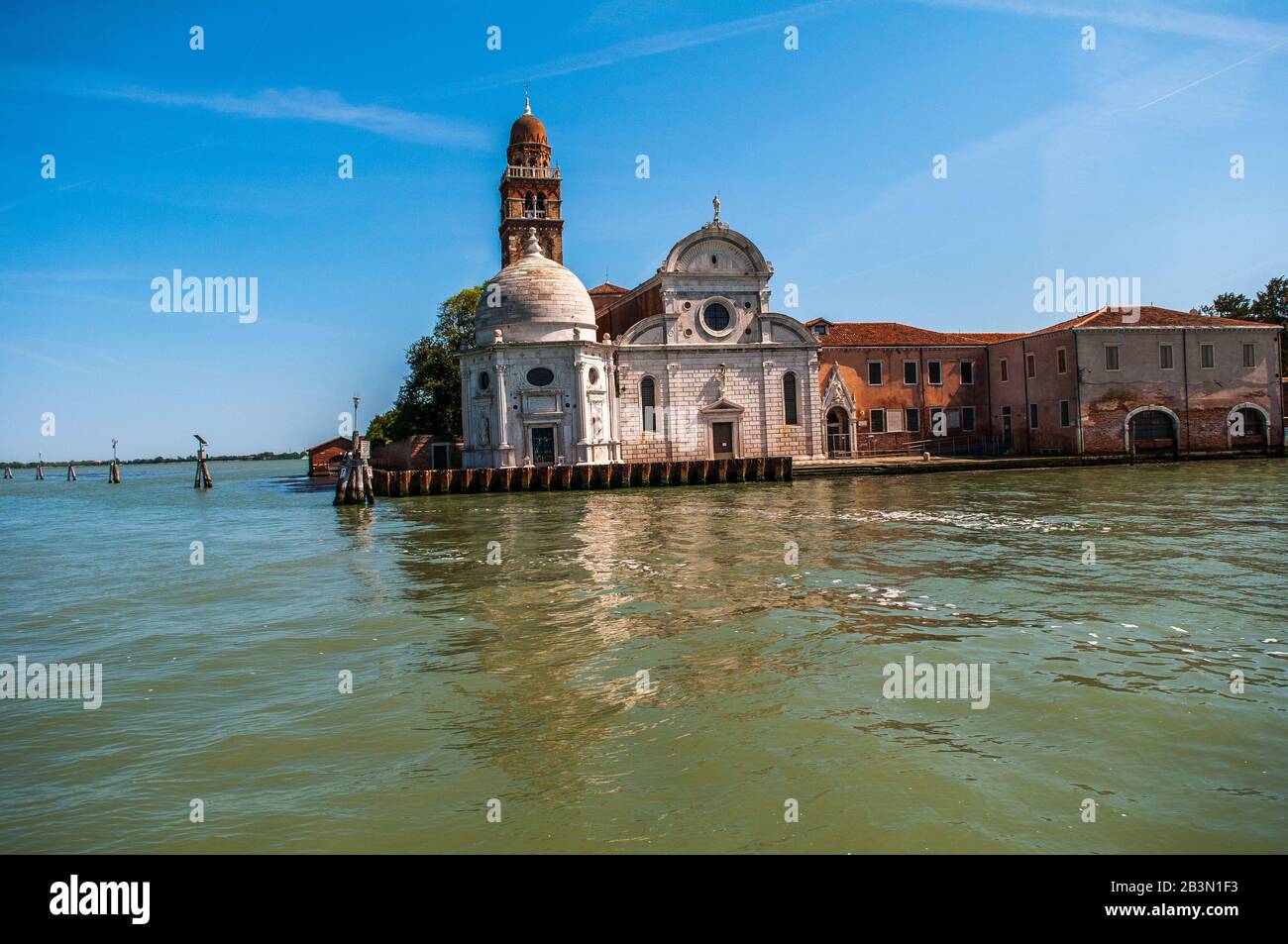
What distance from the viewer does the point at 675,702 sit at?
24.8 feet

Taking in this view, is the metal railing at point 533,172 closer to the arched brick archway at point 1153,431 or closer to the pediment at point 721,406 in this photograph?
the pediment at point 721,406

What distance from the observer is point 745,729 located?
271 inches

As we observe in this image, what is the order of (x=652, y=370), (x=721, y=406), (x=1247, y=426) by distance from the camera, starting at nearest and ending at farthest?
1. (x=1247, y=426)
2. (x=652, y=370)
3. (x=721, y=406)

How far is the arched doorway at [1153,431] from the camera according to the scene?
125ft

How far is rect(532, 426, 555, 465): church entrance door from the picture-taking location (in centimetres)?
3822

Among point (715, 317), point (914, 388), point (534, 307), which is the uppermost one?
point (534, 307)

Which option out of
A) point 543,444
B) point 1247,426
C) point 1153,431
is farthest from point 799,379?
point 1247,426

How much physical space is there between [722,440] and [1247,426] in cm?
2311

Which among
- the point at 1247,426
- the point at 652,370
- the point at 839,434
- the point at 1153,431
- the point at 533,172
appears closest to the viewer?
the point at 1153,431

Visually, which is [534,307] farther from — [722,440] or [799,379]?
[799,379]

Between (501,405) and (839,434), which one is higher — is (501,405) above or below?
above

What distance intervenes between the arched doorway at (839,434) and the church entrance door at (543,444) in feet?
44.0

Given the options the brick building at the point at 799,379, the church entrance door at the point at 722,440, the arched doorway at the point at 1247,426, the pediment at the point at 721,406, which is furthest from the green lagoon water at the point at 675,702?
the arched doorway at the point at 1247,426
